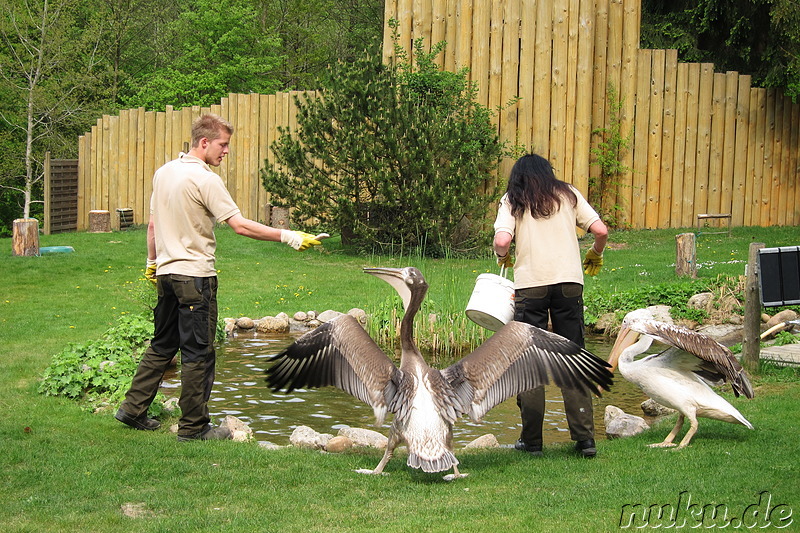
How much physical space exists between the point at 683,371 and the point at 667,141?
12342mm

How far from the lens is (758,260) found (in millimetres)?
8250

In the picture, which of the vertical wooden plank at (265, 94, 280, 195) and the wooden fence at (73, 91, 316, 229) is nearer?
the vertical wooden plank at (265, 94, 280, 195)

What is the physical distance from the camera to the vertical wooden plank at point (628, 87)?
17.3m

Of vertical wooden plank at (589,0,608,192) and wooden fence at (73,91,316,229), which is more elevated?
vertical wooden plank at (589,0,608,192)

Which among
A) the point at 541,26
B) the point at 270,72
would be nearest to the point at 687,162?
the point at 541,26

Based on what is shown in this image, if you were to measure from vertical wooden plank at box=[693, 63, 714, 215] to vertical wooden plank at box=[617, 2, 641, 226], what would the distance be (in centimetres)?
137

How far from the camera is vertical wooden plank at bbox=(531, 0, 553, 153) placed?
17000 mm

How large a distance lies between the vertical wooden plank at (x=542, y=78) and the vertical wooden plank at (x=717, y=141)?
11.4 feet

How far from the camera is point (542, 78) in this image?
1706 cm

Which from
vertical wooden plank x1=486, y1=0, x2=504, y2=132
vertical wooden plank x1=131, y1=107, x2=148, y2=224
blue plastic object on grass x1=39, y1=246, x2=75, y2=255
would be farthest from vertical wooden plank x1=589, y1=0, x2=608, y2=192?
blue plastic object on grass x1=39, y1=246, x2=75, y2=255

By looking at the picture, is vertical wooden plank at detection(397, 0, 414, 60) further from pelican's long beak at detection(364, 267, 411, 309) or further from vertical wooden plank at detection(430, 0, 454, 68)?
pelican's long beak at detection(364, 267, 411, 309)

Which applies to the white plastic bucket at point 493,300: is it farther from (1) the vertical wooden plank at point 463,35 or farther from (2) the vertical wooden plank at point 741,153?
(2) the vertical wooden plank at point 741,153

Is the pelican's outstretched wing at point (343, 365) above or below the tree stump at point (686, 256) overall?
below

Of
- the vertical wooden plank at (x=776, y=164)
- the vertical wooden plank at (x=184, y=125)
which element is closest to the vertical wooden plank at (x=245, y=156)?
the vertical wooden plank at (x=184, y=125)
